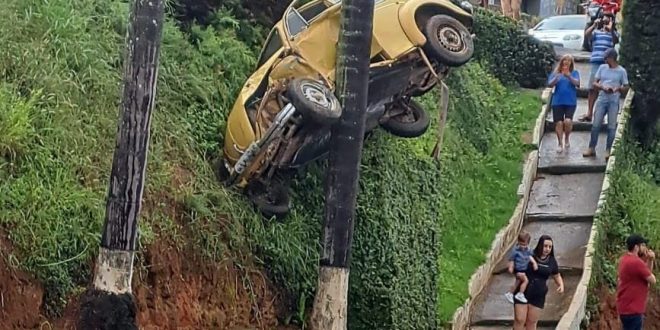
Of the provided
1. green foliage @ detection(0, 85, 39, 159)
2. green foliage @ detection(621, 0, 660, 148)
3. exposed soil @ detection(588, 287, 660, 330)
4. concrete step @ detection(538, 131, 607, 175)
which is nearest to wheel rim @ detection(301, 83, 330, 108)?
green foliage @ detection(0, 85, 39, 159)

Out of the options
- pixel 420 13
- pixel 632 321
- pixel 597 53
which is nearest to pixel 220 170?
pixel 420 13

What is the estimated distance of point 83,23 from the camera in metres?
10.1

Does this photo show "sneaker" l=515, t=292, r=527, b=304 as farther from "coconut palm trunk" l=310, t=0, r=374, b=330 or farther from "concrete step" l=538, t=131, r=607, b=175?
"concrete step" l=538, t=131, r=607, b=175

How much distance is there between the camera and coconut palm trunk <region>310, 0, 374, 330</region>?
936 cm

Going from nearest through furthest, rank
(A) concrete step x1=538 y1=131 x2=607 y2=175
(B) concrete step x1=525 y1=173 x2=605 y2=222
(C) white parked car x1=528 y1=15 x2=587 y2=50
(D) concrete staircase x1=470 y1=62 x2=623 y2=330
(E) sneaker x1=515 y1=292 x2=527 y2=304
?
(E) sneaker x1=515 y1=292 x2=527 y2=304 < (D) concrete staircase x1=470 y1=62 x2=623 y2=330 < (B) concrete step x1=525 y1=173 x2=605 y2=222 < (A) concrete step x1=538 y1=131 x2=607 y2=175 < (C) white parked car x1=528 y1=15 x2=587 y2=50

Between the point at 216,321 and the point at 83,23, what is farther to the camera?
the point at 83,23

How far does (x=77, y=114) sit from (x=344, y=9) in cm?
225

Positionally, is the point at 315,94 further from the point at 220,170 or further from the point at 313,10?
the point at 313,10

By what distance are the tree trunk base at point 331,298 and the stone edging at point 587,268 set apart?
131 inches

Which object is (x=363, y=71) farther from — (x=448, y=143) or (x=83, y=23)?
(x=448, y=143)

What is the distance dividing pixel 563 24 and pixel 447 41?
1825 centimetres

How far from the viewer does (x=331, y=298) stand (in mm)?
9461

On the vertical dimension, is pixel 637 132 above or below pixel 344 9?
below

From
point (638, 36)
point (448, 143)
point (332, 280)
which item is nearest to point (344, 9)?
point (332, 280)
